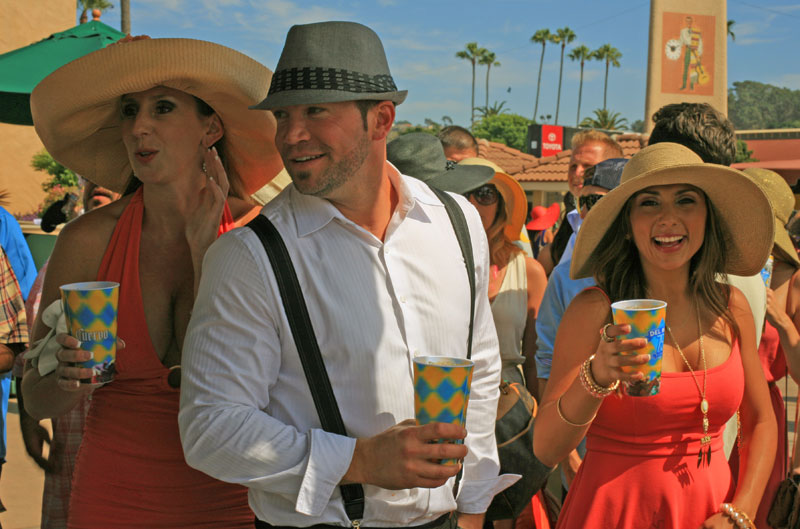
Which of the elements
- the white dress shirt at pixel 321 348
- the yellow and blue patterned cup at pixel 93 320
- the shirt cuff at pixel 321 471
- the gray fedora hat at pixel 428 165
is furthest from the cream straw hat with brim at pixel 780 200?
the yellow and blue patterned cup at pixel 93 320

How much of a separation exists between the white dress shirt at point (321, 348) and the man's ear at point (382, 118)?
→ 0.62 feet

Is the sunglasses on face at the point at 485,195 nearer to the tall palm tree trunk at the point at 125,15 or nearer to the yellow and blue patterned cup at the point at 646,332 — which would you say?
the yellow and blue patterned cup at the point at 646,332

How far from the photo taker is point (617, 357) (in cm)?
234

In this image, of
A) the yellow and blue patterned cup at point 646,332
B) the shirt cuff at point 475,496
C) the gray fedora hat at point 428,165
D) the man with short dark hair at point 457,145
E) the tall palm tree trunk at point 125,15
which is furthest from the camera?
the tall palm tree trunk at point 125,15

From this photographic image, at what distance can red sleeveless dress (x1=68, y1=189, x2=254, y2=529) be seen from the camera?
2568 millimetres

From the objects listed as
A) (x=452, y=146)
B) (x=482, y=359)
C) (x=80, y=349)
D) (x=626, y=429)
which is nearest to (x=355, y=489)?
(x=482, y=359)

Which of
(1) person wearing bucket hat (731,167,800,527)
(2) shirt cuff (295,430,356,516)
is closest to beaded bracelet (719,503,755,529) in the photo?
(1) person wearing bucket hat (731,167,800,527)

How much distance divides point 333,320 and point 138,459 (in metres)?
1.00

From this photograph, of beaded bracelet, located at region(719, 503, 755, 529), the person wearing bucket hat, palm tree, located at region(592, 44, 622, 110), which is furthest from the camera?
palm tree, located at region(592, 44, 622, 110)

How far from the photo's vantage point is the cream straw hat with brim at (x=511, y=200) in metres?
5.16

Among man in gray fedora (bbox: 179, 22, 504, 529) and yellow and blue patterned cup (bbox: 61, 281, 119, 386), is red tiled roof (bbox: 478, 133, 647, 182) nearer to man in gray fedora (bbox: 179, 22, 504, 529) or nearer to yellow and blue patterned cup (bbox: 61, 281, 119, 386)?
man in gray fedora (bbox: 179, 22, 504, 529)

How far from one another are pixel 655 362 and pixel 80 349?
1.68 metres

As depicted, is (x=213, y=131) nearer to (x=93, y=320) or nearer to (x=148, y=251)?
(x=148, y=251)

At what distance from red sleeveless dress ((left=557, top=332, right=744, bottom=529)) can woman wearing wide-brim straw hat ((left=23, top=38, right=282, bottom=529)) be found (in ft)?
4.20
